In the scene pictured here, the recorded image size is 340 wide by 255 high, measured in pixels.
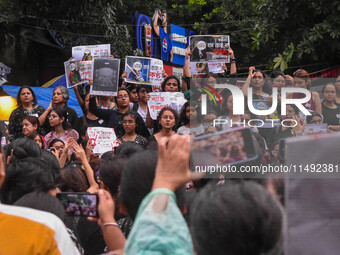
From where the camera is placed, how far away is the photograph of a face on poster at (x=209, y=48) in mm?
7457

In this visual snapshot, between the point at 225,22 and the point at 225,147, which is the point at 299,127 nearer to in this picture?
the point at 225,147

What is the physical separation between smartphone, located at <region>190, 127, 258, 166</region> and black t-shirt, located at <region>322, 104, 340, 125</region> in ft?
11.0

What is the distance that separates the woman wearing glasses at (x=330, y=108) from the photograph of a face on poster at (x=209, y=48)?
214 cm

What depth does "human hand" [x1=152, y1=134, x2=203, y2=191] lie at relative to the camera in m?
1.70

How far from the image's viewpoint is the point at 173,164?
1.72 m

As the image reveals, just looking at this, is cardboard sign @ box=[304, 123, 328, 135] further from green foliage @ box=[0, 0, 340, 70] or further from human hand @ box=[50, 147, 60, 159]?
human hand @ box=[50, 147, 60, 159]

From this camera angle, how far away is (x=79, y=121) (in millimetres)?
6965

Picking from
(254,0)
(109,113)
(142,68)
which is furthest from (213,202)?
(254,0)

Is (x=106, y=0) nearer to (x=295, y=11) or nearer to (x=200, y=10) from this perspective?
(x=200, y=10)

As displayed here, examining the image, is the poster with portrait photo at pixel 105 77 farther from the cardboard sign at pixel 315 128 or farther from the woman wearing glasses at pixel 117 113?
the cardboard sign at pixel 315 128

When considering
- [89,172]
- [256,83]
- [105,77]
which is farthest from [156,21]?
[89,172]

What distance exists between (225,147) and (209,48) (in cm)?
577

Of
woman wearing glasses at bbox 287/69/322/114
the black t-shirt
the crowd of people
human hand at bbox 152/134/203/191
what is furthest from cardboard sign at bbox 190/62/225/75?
human hand at bbox 152/134/203/191

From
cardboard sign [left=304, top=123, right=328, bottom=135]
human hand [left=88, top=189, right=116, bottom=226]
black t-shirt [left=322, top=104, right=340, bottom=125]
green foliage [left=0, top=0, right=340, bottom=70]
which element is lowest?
human hand [left=88, top=189, right=116, bottom=226]
